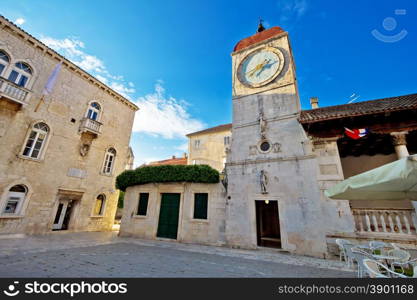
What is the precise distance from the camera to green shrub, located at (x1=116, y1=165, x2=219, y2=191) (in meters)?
10.2

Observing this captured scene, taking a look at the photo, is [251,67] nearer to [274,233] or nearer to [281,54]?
[281,54]

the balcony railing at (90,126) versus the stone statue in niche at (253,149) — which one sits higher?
the balcony railing at (90,126)

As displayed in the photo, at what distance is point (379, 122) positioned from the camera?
7.64 meters

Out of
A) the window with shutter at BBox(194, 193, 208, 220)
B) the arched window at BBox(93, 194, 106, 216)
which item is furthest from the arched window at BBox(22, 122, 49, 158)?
the window with shutter at BBox(194, 193, 208, 220)

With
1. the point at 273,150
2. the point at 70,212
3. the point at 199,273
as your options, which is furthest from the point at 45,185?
the point at 273,150

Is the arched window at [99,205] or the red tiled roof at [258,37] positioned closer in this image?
the red tiled roof at [258,37]

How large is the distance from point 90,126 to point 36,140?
348 cm

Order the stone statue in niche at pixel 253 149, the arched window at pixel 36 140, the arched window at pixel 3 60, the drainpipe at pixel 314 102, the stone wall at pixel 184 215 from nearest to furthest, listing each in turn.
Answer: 1. the stone wall at pixel 184 215
2. the stone statue in niche at pixel 253 149
3. the arched window at pixel 3 60
4. the arched window at pixel 36 140
5. the drainpipe at pixel 314 102

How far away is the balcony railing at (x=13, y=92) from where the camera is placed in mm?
10492

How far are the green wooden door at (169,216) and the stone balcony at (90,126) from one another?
8823 mm

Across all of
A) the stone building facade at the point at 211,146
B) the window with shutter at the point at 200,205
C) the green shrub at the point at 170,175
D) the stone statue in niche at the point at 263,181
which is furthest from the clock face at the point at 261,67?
the stone building facade at the point at 211,146

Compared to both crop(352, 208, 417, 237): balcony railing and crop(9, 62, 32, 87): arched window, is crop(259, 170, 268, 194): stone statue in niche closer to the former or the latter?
crop(352, 208, 417, 237): balcony railing

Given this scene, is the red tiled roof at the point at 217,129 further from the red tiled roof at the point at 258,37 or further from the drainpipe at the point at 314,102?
the red tiled roof at the point at 258,37

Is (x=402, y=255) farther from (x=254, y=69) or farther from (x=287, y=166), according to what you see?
(x=254, y=69)
